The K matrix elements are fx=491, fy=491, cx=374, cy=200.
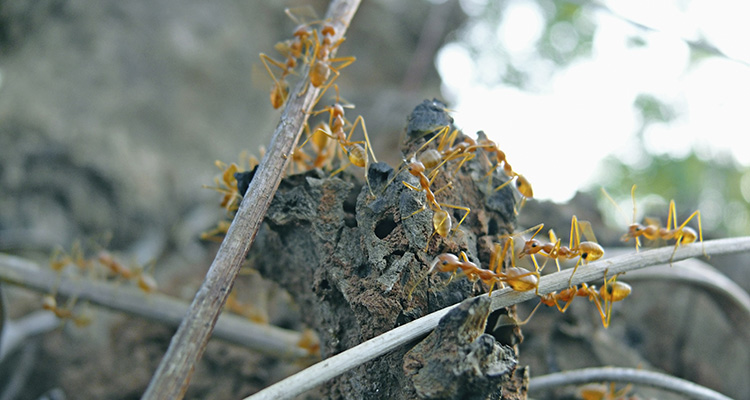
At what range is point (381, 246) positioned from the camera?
1.51 m

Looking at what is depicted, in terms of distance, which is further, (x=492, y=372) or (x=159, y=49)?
(x=159, y=49)

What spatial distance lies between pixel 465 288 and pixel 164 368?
0.83 meters

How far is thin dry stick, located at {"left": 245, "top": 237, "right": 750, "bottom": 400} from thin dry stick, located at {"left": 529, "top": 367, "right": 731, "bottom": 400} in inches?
22.4

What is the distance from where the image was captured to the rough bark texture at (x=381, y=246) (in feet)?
4.71

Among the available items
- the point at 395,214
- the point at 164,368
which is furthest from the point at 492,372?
the point at 164,368

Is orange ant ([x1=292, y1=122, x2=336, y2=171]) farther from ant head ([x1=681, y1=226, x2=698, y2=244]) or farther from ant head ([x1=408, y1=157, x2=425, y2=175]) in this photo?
ant head ([x1=681, y1=226, x2=698, y2=244])

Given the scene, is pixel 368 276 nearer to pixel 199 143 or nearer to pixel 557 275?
pixel 557 275

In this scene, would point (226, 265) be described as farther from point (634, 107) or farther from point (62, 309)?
point (634, 107)

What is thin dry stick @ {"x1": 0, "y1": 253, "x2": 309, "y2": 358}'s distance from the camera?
8.59 ft

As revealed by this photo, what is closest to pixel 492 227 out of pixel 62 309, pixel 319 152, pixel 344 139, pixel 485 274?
pixel 485 274

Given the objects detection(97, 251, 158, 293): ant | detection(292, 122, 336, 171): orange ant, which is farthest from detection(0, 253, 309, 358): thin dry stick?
detection(292, 122, 336, 171): orange ant

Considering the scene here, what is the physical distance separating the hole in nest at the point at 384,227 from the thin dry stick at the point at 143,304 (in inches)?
47.2

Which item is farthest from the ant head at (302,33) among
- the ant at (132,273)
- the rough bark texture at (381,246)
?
the ant at (132,273)

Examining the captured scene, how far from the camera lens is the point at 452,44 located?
669 centimetres
